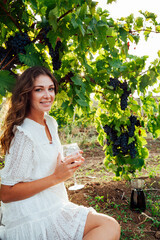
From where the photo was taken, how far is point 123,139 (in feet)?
9.52

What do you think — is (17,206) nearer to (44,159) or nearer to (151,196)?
(44,159)

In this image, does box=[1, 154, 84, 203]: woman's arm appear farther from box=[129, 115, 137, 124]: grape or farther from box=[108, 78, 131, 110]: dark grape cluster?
box=[129, 115, 137, 124]: grape

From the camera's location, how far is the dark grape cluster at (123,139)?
112 inches

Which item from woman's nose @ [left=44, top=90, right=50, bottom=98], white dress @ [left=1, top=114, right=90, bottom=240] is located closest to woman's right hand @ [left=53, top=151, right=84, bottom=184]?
white dress @ [left=1, top=114, right=90, bottom=240]

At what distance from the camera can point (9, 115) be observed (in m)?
1.69

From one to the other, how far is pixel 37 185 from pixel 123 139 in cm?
167

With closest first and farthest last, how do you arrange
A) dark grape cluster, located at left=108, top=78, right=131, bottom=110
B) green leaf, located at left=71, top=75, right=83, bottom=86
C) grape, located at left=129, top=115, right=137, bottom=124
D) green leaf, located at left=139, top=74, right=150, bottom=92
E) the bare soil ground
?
green leaf, located at left=71, top=75, right=83, bottom=86
green leaf, located at left=139, top=74, right=150, bottom=92
dark grape cluster, located at left=108, top=78, right=131, bottom=110
the bare soil ground
grape, located at left=129, top=115, right=137, bottom=124

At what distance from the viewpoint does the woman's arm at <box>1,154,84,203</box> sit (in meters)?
1.44

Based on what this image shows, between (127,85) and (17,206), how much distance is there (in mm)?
1549

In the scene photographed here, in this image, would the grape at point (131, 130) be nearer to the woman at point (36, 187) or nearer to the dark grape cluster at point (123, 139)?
the dark grape cluster at point (123, 139)

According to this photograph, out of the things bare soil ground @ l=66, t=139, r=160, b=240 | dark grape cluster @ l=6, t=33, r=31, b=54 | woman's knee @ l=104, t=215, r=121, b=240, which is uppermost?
dark grape cluster @ l=6, t=33, r=31, b=54

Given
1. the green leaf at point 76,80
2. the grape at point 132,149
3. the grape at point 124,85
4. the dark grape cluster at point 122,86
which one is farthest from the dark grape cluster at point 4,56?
the grape at point 132,149

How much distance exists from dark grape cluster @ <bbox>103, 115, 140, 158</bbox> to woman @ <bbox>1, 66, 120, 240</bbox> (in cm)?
145

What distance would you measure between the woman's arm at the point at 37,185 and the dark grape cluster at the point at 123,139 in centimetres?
149
